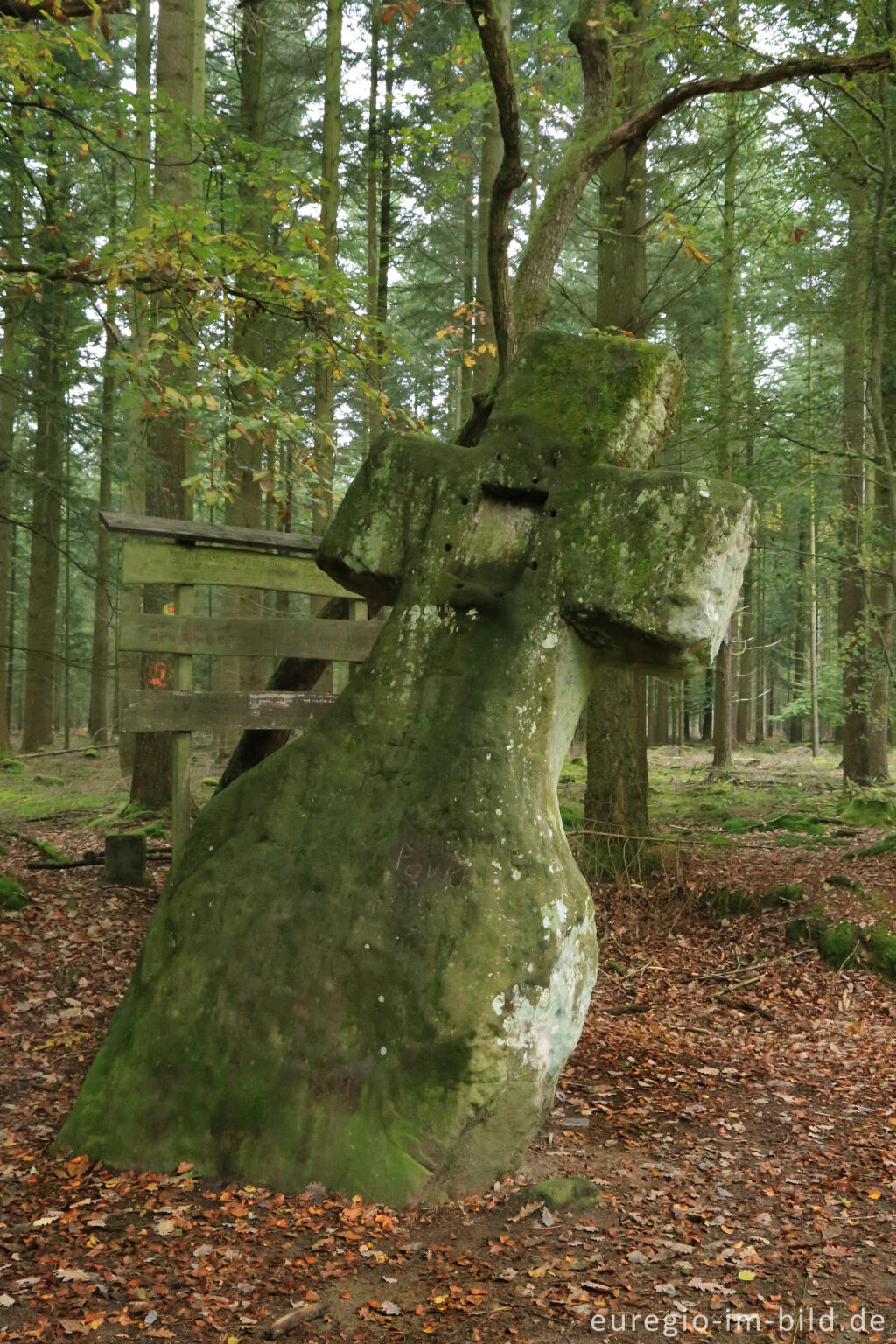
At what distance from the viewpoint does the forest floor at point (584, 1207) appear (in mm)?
2832

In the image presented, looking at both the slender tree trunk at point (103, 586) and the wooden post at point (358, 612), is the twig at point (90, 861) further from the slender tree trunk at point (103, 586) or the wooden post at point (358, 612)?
the slender tree trunk at point (103, 586)

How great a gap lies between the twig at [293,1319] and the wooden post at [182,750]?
349 cm

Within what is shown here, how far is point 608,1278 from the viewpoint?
300cm

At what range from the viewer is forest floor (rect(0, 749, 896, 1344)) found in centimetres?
283

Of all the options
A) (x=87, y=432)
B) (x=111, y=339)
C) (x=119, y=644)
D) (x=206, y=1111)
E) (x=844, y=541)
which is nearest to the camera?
(x=206, y=1111)

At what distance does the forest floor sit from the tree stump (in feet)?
0.55

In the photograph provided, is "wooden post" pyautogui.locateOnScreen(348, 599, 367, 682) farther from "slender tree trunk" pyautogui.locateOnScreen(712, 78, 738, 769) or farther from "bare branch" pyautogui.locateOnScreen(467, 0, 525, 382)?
"slender tree trunk" pyautogui.locateOnScreen(712, 78, 738, 769)

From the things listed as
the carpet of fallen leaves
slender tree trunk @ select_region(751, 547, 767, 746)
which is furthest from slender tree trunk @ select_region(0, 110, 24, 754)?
slender tree trunk @ select_region(751, 547, 767, 746)

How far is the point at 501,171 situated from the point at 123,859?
5.55 m

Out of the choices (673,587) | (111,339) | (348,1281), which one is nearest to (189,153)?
(111,339)

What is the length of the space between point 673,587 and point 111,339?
534 cm

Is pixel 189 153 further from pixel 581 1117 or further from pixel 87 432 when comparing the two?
pixel 581 1117

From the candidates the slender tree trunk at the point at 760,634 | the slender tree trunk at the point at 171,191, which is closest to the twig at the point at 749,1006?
the slender tree trunk at the point at 171,191

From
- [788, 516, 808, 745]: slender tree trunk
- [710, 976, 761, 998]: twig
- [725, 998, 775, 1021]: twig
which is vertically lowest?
[725, 998, 775, 1021]: twig
